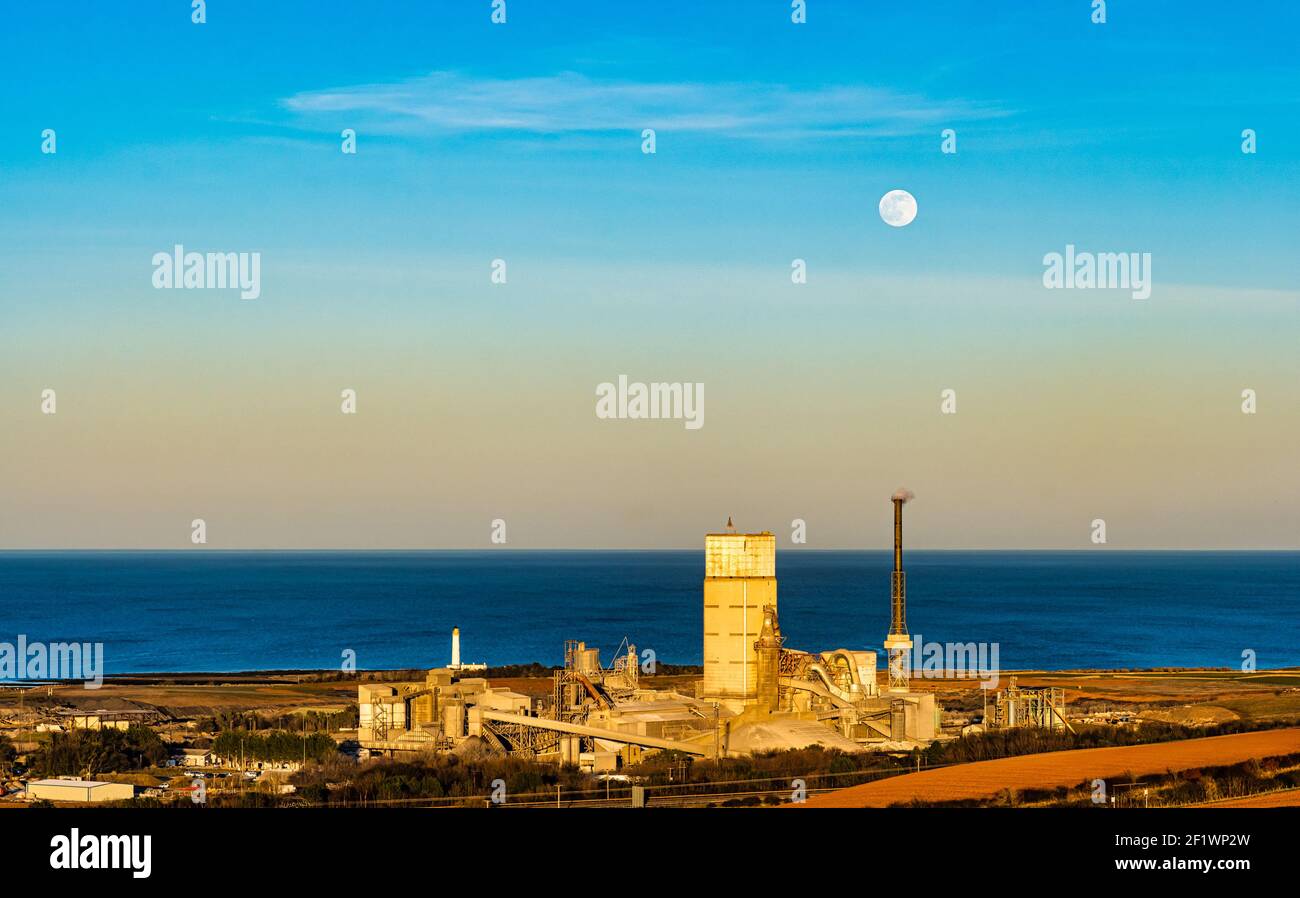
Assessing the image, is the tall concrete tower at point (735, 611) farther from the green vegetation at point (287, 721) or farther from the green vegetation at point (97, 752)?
the green vegetation at point (97, 752)

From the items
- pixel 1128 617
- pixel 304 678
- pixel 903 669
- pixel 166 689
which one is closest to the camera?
pixel 903 669

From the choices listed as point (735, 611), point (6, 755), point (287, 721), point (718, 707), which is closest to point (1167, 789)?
point (718, 707)

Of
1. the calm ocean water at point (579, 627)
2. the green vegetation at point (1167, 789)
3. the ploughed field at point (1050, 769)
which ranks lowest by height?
the calm ocean water at point (579, 627)

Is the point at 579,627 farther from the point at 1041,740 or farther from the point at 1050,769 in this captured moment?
the point at 1050,769

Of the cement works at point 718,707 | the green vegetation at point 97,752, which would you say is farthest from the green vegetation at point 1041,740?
the green vegetation at point 97,752
